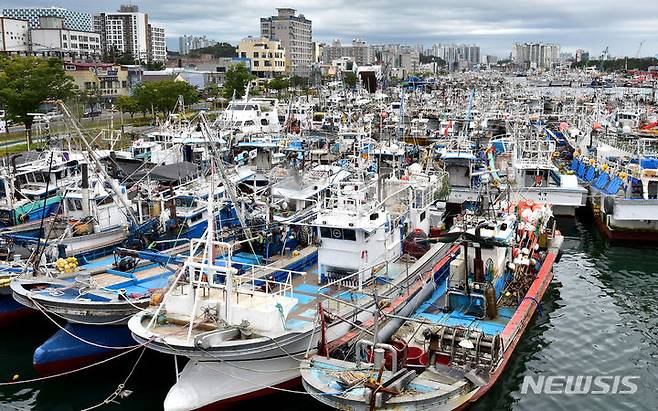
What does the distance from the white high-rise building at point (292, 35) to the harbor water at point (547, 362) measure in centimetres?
13827

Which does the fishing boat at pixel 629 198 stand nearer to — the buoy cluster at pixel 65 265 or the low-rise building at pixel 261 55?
the buoy cluster at pixel 65 265

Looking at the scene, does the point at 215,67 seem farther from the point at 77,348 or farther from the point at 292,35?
the point at 77,348

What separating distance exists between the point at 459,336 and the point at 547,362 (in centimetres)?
492

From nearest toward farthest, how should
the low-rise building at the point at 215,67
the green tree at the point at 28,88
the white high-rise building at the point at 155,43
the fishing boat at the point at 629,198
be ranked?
the fishing boat at the point at 629,198, the green tree at the point at 28,88, the low-rise building at the point at 215,67, the white high-rise building at the point at 155,43

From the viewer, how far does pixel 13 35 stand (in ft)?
373

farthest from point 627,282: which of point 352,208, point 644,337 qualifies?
point 352,208

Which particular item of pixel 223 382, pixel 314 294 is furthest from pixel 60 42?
pixel 223 382

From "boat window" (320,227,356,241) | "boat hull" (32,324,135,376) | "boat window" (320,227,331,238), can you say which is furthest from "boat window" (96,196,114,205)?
"boat window" (320,227,356,241)

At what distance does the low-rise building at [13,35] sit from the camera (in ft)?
364

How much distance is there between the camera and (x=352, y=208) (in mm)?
18812

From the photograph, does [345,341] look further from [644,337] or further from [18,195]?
[18,195]

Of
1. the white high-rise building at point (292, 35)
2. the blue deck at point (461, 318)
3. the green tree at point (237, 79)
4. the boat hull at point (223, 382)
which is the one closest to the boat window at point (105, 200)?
the boat hull at point (223, 382)

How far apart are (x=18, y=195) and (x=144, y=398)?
54.4 ft

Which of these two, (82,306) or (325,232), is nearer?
(82,306)
